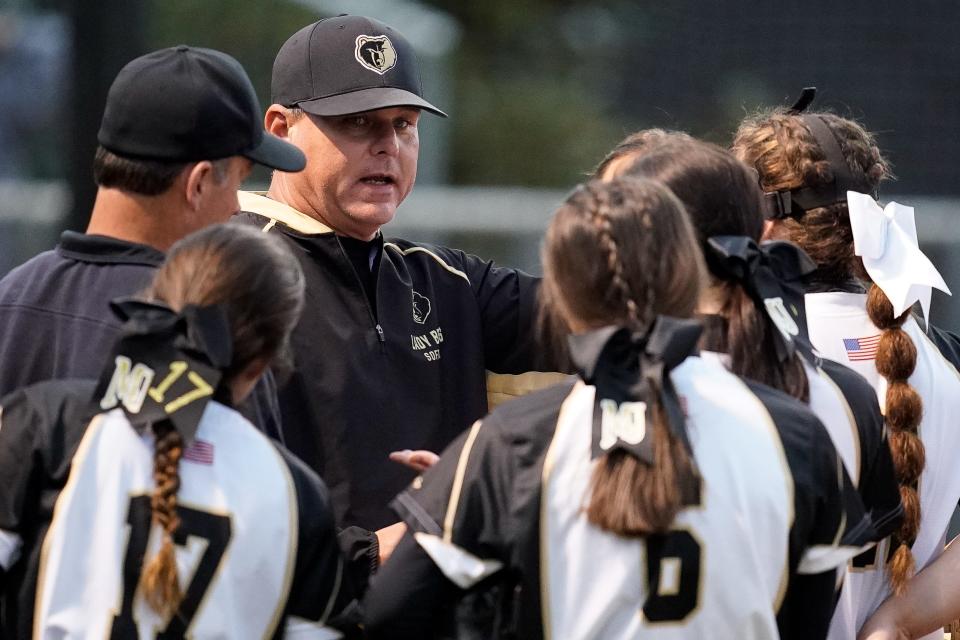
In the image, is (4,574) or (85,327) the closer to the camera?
(4,574)

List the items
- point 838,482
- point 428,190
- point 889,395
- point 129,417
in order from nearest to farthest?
point 129,417 < point 838,482 < point 889,395 < point 428,190

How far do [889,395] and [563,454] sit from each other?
30.5 inches

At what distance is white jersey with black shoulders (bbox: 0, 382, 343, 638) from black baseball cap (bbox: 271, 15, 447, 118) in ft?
3.48

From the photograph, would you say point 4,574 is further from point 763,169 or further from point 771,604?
point 763,169

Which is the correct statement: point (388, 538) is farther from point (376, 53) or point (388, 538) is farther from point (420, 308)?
point (376, 53)

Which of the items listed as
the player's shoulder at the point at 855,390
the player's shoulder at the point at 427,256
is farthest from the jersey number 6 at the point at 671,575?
the player's shoulder at the point at 427,256

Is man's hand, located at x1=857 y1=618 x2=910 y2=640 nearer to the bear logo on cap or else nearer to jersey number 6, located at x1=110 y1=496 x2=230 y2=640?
jersey number 6, located at x1=110 y1=496 x2=230 y2=640

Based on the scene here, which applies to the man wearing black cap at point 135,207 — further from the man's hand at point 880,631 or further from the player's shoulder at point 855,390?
the man's hand at point 880,631

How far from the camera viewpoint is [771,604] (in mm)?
1941

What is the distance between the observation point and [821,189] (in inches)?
102

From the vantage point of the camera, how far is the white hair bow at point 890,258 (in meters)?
2.44

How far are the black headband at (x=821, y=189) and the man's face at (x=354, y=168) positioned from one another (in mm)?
733

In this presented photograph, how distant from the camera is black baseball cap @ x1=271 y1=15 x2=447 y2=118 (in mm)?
2857

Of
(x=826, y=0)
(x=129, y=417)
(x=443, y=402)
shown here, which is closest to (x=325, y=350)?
(x=443, y=402)
